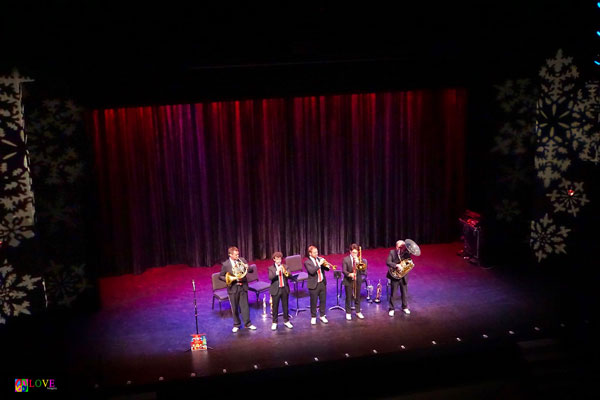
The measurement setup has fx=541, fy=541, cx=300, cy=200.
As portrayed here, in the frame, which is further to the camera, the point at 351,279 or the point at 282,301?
the point at 351,279

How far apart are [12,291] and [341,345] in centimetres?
561

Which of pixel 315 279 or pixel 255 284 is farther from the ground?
pixel 315 279

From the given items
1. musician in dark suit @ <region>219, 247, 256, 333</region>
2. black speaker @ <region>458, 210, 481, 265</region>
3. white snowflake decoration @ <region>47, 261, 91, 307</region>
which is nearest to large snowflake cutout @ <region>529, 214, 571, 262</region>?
black speaker @ <region>458, 210, 481, 265</region>

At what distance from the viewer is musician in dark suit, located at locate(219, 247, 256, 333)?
9031 millimetres

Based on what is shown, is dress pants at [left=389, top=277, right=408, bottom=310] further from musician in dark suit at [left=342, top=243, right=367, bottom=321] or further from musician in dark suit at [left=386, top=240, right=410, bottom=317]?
musician in dark suit at [left=342, top=243, right=367, bottom=321]

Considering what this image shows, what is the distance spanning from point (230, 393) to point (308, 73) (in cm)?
538

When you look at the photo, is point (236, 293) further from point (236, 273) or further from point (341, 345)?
point (341, 345)

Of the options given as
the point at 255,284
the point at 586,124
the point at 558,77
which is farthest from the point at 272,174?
the point at 586,124

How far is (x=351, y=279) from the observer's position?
942 cm

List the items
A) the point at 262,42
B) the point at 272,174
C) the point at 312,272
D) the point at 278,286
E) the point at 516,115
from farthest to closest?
the point at 272,174 < the point at 516,115 < the point at 312,272 < the point at 278,286 < the point at 262,42

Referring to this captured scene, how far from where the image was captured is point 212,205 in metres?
12.1

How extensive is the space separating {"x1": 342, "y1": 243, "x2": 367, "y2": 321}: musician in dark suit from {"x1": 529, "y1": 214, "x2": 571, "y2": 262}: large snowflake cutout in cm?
412

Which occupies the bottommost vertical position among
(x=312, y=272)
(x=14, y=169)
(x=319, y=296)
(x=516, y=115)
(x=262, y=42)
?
(x=319, y=296)

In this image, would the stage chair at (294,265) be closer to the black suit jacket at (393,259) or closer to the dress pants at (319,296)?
the dress pants at (319,296)
